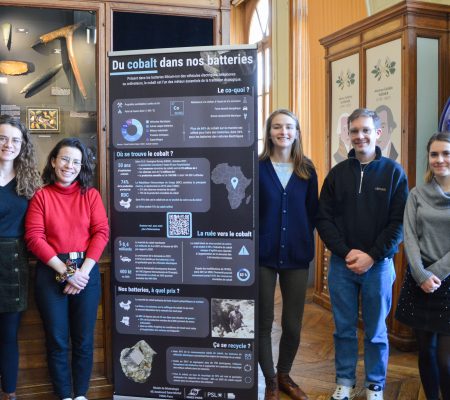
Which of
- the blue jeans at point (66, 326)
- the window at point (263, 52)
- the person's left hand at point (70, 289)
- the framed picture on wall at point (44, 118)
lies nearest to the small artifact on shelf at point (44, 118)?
the framed picture on wall at point (44, 118)

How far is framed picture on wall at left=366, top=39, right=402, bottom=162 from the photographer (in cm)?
349

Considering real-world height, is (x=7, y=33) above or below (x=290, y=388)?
above

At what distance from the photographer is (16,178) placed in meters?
2.31

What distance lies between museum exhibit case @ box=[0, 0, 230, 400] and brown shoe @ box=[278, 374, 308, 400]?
859 mm

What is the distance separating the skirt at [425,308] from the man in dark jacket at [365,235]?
10cm

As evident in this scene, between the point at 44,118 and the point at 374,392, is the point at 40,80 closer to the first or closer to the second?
the point at 44,118

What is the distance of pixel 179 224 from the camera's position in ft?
7.94

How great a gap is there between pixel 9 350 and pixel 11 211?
63cm

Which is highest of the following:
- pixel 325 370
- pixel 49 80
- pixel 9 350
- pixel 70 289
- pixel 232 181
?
pixel 49 80

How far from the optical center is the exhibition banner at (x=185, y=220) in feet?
7.73

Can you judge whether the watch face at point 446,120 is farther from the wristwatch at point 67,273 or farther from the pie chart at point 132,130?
the wristwatch at point 67,273

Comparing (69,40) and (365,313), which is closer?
(365,313)

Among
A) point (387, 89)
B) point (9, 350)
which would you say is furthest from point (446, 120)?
point (9, 350)

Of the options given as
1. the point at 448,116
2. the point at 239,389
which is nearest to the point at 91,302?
the point at 239,389
